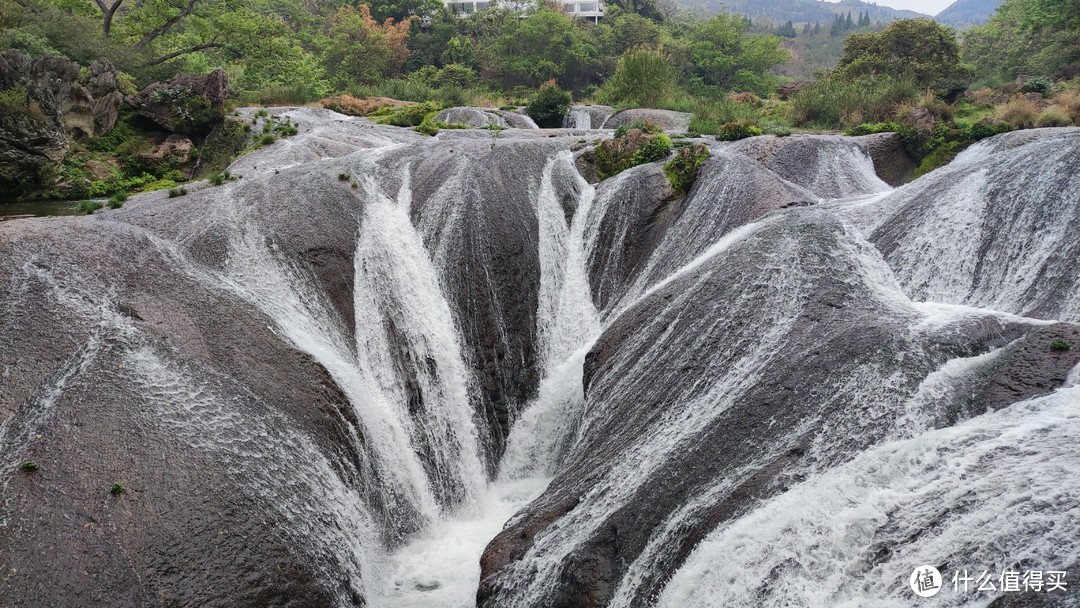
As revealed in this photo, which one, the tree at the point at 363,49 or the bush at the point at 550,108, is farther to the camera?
the tree at the point at 363,49

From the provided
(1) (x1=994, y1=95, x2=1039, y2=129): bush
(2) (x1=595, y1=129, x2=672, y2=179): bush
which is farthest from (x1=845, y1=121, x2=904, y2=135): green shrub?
(2) (x1=595, y1=129, x2=672, y2=179): bush

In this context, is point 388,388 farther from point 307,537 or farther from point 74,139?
point 74,139

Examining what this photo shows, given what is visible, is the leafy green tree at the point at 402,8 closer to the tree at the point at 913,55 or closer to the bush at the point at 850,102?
the tree at the point at 913,55

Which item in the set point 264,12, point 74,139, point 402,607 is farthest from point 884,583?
point 264,12

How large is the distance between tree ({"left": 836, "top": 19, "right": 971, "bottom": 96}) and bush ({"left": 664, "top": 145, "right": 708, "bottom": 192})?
2254cm

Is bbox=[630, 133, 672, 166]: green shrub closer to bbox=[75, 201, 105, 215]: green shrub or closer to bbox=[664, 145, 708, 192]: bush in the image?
bbox=[664, 145, 708, 192]: bush

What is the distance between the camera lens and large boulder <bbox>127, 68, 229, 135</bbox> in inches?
831

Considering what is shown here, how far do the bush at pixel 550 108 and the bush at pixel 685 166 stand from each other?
16755 millimetres

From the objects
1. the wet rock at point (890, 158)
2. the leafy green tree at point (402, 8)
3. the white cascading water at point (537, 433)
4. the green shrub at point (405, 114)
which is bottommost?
the white cascading water at point (537, 433)

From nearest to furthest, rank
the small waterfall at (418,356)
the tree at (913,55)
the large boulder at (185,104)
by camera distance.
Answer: the small waterfall at (418,356)
the large boulder at (185,104)
the tree at (913,55)

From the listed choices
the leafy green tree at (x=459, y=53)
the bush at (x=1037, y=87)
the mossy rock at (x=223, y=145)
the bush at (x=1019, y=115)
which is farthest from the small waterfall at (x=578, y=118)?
the leafy green tree at (x=459, y=53)

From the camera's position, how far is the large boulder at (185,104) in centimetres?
2111

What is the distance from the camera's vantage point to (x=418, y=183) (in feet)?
48.9

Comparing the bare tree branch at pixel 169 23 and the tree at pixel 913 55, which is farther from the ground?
the bare tree branch at pixel 169 23
